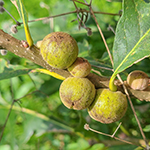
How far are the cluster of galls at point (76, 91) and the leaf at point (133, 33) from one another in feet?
0.39

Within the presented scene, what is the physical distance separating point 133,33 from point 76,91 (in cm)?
29

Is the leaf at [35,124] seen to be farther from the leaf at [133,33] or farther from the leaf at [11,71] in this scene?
the leaf at [133,33]

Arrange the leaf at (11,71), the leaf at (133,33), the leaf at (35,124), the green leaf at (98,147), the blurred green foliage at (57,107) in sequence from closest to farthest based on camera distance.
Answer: the leaf at (133,33), the leaf at (11,71), the green leaf at (98,147), the blurred green foliage at (57,107), the leaf at (35,124)

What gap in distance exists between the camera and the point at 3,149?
1883 millimetres

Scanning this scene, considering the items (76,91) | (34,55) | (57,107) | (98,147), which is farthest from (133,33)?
(57,107)

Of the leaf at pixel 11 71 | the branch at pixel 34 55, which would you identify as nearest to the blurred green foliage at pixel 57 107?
the leaf at pixel 11 71

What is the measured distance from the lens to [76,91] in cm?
68

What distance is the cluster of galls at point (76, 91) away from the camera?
680mm

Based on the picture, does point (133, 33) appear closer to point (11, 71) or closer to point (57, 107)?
point (11, 71)

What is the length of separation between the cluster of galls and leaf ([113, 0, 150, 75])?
119 mm

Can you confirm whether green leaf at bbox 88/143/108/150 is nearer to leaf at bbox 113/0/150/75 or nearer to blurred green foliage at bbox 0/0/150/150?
blurred green foliage at bbox 0/0/150/150

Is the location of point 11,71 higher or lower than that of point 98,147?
higher

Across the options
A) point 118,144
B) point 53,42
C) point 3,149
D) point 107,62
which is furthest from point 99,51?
point 3,149

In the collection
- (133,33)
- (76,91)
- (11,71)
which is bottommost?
(11,71)
